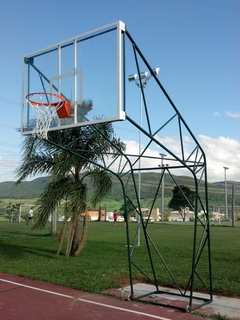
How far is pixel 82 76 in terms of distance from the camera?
7637 mm

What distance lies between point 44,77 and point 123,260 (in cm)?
719

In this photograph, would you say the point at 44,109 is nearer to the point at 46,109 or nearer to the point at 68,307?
the point at 46,109

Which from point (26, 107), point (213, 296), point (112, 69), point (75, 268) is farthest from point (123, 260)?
point (112, 69)

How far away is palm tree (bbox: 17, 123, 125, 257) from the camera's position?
44.3ft

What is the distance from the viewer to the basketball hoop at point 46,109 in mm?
7746

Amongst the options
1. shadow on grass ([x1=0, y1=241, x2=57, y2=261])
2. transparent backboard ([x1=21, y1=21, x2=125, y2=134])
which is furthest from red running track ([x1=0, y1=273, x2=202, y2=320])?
shadow on grass ([x1=0, y1=241, x2=57, y2=261])

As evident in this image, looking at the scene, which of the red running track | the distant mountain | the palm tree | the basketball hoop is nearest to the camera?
the red running track

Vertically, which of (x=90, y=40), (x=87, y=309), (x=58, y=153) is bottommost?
(x=87, y=309)

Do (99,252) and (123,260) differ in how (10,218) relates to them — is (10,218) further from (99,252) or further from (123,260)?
(123,260)

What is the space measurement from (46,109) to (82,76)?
988mm

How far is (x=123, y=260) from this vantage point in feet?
44.1

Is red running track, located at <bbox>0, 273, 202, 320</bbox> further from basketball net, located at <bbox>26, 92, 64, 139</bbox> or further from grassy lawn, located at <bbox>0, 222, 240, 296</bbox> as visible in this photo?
basketball net, located at <bbox>26, 92, 64, 139</bbox>

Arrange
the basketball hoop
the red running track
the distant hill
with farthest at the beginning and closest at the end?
the distant hill, the basketball hoop, the red running track

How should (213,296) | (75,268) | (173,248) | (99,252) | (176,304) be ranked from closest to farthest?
(176,304)
(213,296)
(75,268)
(99,252)
(173,248)
